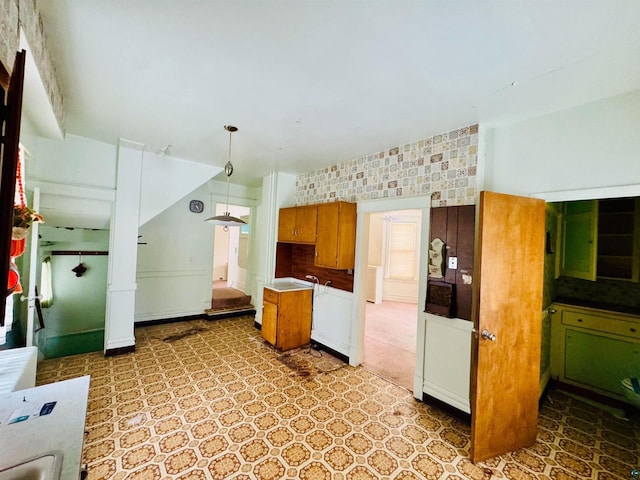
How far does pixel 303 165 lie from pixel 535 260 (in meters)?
3.00

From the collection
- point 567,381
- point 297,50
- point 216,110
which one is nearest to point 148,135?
point 216,110

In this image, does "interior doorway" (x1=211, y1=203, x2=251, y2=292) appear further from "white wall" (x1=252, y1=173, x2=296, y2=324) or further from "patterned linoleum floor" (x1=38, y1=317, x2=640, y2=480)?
"patterned linoleum floor" (x1=38, y1=317, x2=640, y2=480)

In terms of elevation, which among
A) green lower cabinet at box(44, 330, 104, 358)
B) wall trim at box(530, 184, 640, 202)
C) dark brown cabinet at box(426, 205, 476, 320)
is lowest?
green lower cabinet at box(44, 330, 104, 358)

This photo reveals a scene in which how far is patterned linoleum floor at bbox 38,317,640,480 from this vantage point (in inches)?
71.6

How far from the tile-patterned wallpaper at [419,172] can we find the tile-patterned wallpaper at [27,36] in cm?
290

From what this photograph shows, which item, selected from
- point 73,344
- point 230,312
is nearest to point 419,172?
Result: point 230,312

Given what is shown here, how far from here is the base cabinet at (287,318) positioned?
146 inches

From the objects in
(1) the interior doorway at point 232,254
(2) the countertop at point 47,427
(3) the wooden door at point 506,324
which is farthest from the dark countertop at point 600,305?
(1) the interior doorway at point 232,254

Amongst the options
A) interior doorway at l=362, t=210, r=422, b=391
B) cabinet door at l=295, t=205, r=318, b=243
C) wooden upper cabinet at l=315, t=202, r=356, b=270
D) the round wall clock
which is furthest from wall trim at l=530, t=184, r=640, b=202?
the round wall clock

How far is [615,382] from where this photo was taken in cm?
259

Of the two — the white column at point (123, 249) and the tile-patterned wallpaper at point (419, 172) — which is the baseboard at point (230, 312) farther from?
the tile-patterned wallpaper at point (419, 172)

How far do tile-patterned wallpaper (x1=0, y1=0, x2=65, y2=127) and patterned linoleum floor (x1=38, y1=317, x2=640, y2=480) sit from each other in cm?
236

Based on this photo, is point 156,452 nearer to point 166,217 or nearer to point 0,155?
point 0,155

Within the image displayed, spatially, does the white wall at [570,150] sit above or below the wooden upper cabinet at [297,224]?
above
